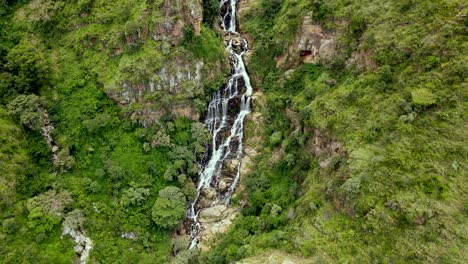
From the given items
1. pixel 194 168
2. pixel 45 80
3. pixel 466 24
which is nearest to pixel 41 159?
pixel 45 80

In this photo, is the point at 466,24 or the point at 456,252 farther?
the point at 466,24

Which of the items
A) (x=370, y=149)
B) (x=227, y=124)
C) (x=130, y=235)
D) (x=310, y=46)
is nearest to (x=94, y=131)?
(x=130, y=235)

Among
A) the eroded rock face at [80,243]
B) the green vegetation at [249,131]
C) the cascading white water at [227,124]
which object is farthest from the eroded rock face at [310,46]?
the eroded rock face at [80,243]

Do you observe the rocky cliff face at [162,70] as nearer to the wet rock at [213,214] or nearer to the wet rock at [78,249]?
the wet rock at [213,214]

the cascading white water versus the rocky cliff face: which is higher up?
the rocky cliff face

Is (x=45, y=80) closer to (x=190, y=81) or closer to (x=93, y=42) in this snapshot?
(x=93, y=42)

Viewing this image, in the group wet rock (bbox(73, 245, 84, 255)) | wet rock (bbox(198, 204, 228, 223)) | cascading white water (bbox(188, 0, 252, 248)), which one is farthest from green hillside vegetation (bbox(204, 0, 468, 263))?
wet rock (bbox(73, 245, 84, 255))

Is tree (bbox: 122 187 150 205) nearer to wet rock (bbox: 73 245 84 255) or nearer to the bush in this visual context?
wet rock (bbox: 73 245 84 255)
